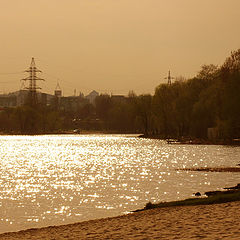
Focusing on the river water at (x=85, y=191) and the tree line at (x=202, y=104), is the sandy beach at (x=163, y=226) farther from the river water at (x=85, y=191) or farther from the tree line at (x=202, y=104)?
the tree line at (x=202, y=104)

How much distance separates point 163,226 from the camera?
2478cm

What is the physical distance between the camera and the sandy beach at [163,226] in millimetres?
21967

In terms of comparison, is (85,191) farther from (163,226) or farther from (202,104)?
(202,104)

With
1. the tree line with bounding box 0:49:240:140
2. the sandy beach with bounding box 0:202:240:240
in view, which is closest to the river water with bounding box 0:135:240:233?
the sandy beach with bounding box 0:202:240:240

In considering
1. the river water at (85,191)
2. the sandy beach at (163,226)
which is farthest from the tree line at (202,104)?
the sandy beach at (163,226)

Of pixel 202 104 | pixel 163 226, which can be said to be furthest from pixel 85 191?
pixel 202 104

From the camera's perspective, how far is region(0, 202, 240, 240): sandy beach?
865 inches

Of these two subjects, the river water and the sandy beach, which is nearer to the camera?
the sandy beach

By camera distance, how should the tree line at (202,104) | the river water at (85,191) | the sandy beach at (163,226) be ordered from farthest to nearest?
the tree line at (202,104) → the river water at (85,191) → the sandy beach at (163,226)

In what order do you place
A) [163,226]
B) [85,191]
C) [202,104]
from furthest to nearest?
1. [202,104]
2. [85,191]
3. [163,226]

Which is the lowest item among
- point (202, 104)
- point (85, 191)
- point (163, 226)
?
point (85, 191)

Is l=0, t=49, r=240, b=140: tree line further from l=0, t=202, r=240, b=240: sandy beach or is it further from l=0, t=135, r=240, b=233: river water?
l=0, t=202, r=240, b=240: sandy beach

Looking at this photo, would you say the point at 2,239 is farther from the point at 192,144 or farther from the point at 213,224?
the point at 192,144

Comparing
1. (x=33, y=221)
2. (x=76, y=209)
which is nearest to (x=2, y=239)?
(x=33, y=221)
